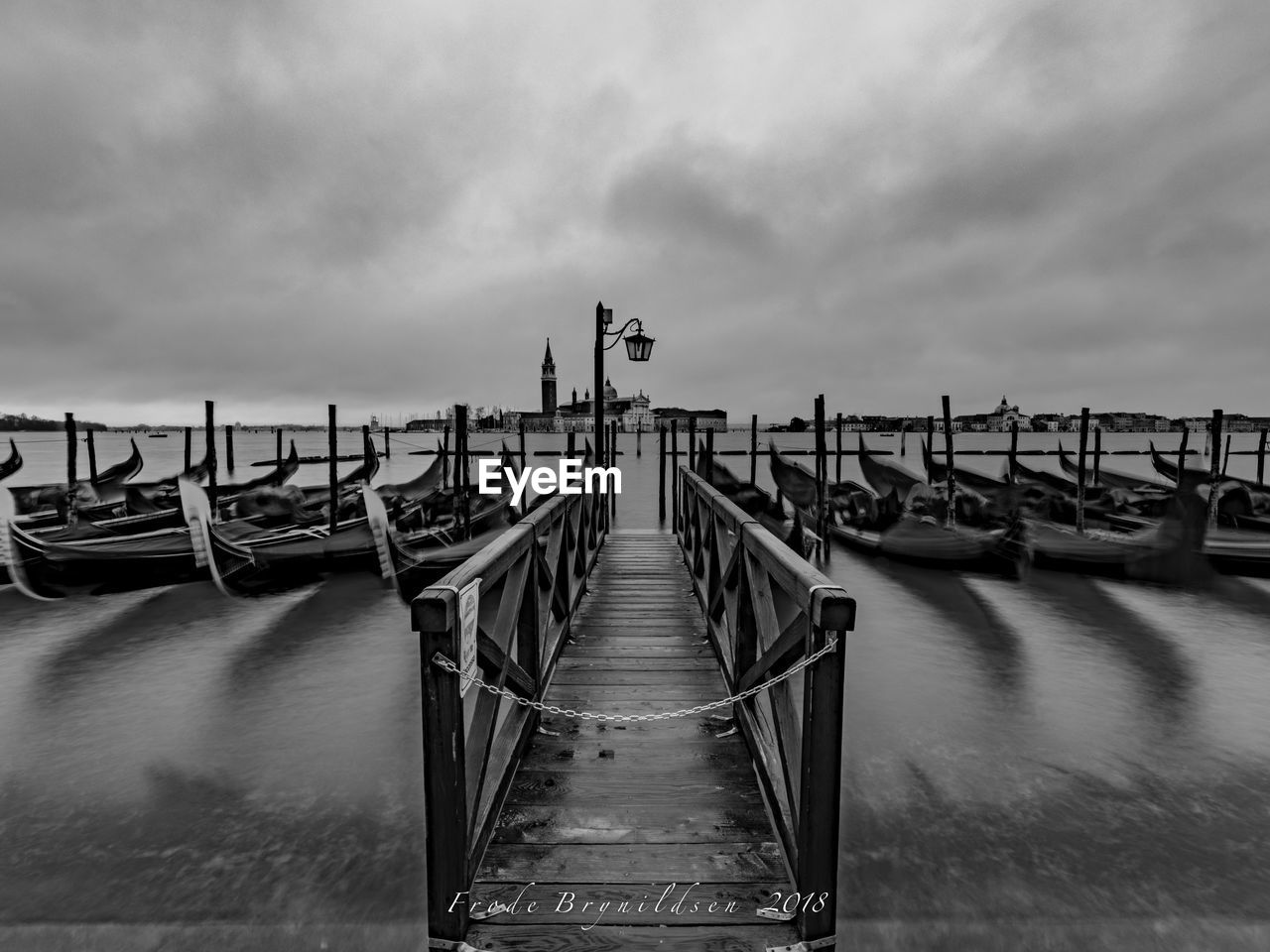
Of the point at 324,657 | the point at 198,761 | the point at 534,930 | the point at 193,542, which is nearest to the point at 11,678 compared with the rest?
the point at 193,542

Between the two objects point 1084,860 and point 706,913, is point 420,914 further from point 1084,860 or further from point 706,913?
point 1084,860

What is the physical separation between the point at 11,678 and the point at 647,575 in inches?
294

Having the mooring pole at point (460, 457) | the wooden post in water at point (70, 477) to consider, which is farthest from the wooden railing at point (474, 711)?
the wooden post in water at point (70, 477)

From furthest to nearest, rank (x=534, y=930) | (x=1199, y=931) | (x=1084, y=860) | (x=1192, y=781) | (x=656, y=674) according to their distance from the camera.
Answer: (x=1192, y=781) < (x=656, y=674) < (x=1084, y=860) < (x=1199, y=931) < (x=534, y=930)

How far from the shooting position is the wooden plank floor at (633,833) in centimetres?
233

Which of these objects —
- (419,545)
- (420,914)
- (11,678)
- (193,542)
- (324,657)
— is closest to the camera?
(420,914)

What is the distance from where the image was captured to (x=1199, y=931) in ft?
11.8

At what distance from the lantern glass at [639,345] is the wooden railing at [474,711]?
19.1 feet

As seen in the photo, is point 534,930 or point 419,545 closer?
point 534,930

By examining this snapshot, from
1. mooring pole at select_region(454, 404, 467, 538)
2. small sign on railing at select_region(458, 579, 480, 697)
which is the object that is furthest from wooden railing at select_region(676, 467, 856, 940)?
mooring pole at select_region(454, 404, 467, 538)

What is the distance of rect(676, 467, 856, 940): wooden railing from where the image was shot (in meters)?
2.07

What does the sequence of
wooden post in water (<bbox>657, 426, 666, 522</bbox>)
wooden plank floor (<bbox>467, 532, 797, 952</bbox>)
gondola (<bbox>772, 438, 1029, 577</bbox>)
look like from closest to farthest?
wooden plank floor (<bbox>467, 532, 797, 952</bbox>), gondola (<bbox>772, 438, 1029, 577</bbox>), wooden post in water (<bbox>657, 426, 666, 522</bbox>)

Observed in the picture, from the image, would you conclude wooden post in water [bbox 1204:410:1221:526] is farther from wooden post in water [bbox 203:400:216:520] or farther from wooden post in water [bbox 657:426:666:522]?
wooden post in water [bbox 203:400:216:520]

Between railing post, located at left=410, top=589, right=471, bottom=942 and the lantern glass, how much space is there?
8096 millimetres
